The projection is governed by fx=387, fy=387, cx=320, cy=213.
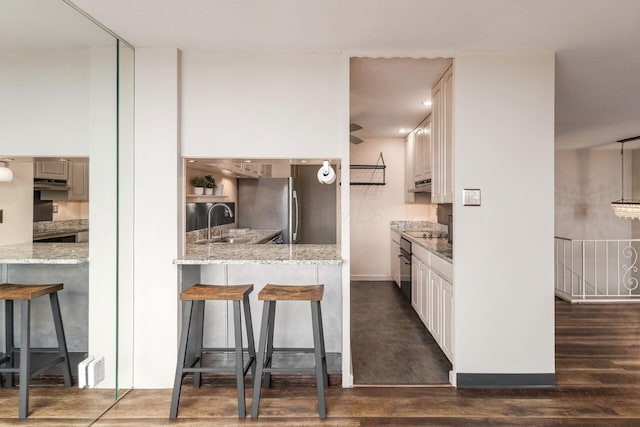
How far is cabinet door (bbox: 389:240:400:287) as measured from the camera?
5.77 metres

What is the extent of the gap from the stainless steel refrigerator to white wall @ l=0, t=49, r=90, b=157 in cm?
305

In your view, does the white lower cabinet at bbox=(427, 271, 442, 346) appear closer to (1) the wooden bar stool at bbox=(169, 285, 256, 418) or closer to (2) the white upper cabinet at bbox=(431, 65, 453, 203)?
(2) the white upper cabinet at bbox=(431, 65, 453, 203)

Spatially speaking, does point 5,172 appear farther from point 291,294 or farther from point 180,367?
point 291,294


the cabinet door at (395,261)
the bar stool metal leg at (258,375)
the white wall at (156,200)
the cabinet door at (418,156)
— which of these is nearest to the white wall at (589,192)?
the cabinet door at (395,261)

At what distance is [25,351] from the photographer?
2.01 metres

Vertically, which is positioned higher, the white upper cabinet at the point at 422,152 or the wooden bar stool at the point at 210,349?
the white upper cabinet at the point at 422,152

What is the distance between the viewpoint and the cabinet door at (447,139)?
3.01 meters

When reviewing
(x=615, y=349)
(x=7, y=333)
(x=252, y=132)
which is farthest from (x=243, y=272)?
(x=615, y=349)

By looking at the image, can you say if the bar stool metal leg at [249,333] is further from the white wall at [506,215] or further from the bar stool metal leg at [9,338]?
the white wall at [506,215]

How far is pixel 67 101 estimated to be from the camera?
2199mm

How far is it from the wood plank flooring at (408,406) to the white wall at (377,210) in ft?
11.6

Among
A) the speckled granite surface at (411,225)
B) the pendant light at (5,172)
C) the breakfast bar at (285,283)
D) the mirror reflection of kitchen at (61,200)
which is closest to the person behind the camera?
the pendant light at (5,172)

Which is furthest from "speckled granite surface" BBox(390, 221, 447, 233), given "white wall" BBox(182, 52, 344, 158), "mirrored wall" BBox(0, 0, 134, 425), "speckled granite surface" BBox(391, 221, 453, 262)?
"mirrored wall" BBox(0, 0, 134, 425)

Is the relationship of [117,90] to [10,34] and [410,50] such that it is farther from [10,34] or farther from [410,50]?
[410,50]
